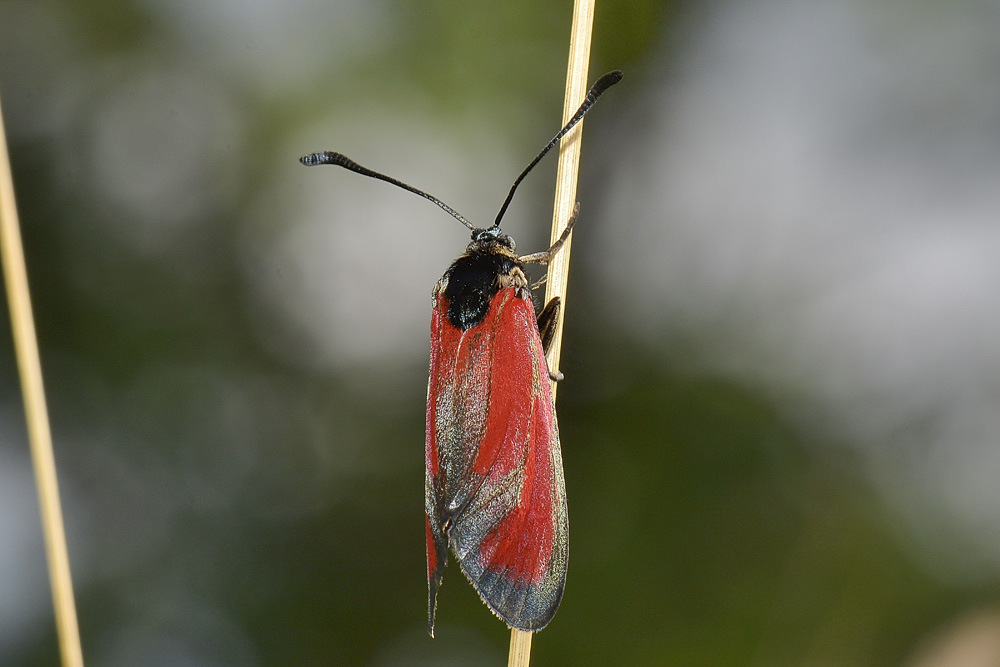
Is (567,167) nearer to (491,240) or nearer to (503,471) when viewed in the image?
(491,240)

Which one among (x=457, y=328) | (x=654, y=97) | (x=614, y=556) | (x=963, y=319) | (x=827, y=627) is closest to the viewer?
(x=457, y=328)

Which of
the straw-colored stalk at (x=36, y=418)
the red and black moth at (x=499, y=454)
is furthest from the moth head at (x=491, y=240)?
the straw-colored stalk at (x=36, y=418)

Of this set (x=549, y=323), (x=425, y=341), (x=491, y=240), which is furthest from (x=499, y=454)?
(x=425, y=341)

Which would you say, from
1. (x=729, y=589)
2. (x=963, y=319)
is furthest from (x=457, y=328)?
(x=963, y=319)

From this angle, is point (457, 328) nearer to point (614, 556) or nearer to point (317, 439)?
point (614, 556)

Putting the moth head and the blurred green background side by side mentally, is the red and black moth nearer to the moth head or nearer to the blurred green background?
the moth head

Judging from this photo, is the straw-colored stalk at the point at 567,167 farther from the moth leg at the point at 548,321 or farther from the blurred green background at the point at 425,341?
the blurred green background at the point at 425,341

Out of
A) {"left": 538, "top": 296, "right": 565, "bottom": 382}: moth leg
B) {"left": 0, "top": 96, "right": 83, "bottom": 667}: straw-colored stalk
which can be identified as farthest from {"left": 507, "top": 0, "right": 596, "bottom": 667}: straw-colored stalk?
{"left": 0, "top": 96, "right": 83, "bottom": 667}: straw-colored stalk
